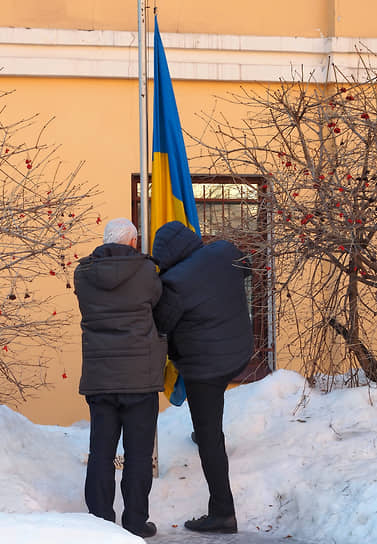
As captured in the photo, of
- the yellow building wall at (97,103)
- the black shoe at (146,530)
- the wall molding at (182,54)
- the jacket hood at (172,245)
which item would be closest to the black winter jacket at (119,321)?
the jacket hood at (172,245)

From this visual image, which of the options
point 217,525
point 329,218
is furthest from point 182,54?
point 217,525

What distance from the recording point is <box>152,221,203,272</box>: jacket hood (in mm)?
4086

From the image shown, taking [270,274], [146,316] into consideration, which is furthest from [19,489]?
[270,274]

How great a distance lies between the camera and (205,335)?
13.3ft

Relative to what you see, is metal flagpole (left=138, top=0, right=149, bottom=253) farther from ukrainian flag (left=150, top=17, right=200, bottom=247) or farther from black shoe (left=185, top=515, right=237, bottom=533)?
black shoe (left=185, top=515, right=237, bottom=533)

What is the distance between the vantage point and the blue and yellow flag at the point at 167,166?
5.09m

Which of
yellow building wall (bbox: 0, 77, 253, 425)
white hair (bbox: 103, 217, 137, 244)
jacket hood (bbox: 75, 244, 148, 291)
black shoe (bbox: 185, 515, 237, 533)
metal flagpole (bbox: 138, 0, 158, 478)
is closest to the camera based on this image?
jacket hood (bbox: 75, 244, 148, 291)

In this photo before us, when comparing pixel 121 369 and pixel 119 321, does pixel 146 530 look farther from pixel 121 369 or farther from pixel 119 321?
pixel 119 321

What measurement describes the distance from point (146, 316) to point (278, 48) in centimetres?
461

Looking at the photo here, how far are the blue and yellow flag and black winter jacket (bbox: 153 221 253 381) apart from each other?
96 centimetres

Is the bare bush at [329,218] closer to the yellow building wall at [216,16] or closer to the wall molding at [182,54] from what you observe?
the wall molding at [182,54]

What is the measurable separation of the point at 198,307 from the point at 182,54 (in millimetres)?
4179

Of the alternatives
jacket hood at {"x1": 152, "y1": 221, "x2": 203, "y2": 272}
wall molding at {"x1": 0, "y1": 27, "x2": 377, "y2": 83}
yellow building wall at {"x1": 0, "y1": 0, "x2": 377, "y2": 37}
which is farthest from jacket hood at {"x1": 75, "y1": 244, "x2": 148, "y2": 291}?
yellow building wall at {"x1": 0, "y1": 0, "x2": 377, "y2": 37}

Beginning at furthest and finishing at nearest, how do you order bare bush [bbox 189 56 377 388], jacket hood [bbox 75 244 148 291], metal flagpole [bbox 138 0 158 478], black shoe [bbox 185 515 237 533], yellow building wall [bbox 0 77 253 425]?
yellow building wall [bbox 0 77 253 425]
metal flagpole [bbox 138 0 158 478]
bare bush [bbox 189 56 377 388]
black shoe [bbox 185 515 237 533]
jacket hood [bbox 75 244 148 291]
